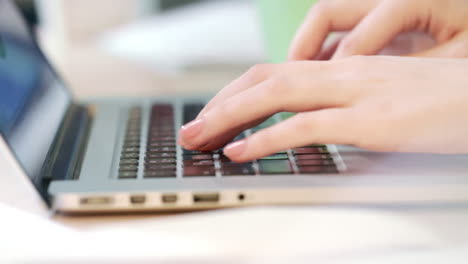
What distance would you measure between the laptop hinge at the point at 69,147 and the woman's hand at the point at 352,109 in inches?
4.1

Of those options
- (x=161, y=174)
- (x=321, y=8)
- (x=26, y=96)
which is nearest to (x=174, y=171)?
(x=161, y=174)

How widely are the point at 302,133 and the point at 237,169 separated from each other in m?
0.06

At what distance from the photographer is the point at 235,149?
0.46 meters

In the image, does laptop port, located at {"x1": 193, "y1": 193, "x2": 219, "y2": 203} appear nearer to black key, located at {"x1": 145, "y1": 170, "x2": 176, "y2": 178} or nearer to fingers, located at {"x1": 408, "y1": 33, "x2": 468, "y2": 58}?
black key, located at {"x1": 145, "y1": 170, "x2": 176, "y2": 178}

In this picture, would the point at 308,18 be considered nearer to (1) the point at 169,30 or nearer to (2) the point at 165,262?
(2) the point at 165,262

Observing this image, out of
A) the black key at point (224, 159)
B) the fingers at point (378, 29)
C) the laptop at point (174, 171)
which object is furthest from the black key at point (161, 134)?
the fingers at point (378, 29)

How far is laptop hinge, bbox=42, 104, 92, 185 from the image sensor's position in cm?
44

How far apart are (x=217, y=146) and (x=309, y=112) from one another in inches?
3.7

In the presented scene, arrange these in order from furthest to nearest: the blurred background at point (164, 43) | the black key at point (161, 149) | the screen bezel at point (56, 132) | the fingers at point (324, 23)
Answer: the blurred background at point (164, 43) → the fingers at point (324, 23) → the black key at point (161, 149) → the screen bezel at point (56, 132)

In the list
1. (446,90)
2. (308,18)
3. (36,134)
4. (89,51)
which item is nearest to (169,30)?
(89,51)

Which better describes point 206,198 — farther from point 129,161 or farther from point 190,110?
point 190,110

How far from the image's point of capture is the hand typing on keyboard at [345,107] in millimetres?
448

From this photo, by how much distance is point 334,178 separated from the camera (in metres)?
0.43

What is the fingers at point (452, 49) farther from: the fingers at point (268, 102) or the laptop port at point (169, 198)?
the laptop port at point (169, 198)
